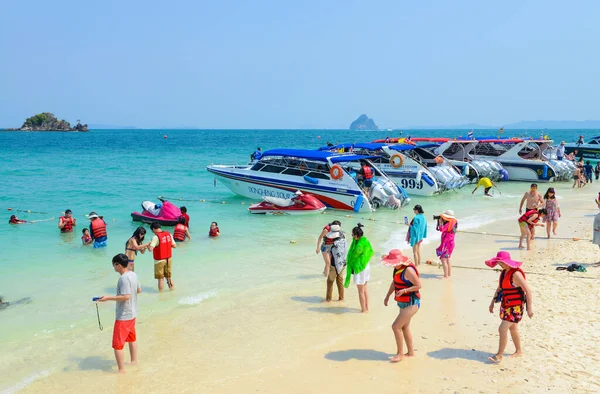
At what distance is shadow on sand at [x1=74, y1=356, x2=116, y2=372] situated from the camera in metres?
7.05

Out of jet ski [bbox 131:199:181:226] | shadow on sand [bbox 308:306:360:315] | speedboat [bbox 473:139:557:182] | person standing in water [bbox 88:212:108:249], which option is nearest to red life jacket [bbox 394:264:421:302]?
shadow on sand [bbox 308:306:360:315]


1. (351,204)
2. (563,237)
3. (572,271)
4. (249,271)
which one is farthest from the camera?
(351,204)

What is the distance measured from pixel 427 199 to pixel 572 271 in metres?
12.8

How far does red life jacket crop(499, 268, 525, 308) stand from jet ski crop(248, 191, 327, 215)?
12418mm

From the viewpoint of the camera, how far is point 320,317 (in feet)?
28.2

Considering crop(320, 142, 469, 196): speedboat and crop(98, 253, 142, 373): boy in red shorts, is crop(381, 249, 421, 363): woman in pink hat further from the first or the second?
crop(320, 142, 469, 196): speedboat

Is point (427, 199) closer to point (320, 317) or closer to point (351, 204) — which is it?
point (351, 204)

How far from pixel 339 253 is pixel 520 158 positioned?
23.5 m

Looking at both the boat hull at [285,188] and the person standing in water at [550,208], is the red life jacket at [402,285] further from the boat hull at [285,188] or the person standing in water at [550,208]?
the boat hull at [285,188]

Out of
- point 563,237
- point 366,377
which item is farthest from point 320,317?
point 563,237

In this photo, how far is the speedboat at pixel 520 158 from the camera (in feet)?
94.3

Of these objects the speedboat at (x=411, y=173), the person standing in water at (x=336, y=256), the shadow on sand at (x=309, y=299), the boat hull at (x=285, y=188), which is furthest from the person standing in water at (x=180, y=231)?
the speedboat at (x=411, y=173)

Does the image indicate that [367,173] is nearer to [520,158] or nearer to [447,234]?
[447,234]

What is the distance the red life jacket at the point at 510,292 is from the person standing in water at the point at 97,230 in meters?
10.0
